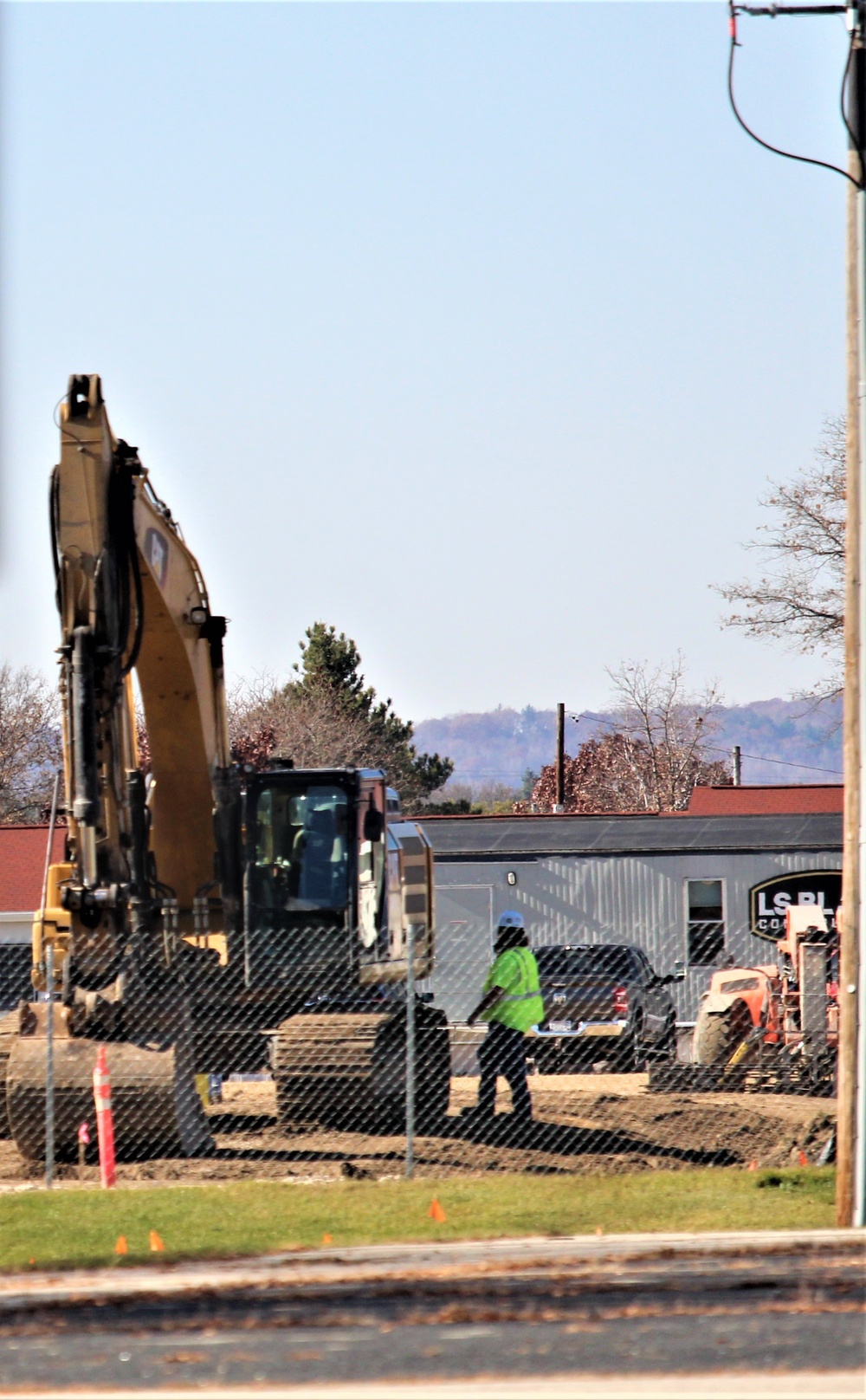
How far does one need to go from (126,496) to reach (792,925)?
11.6 m

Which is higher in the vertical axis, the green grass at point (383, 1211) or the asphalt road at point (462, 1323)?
the asphalt road at point (462, 1323)

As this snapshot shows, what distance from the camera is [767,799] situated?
1351 inches

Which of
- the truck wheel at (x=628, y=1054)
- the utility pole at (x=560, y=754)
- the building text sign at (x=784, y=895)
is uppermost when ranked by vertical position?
the utility pole at (x=560, y=754)

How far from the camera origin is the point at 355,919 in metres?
14.4

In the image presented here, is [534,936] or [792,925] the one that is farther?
[534,936]

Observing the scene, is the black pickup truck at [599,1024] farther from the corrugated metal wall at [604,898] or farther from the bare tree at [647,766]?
the bare tree at [647,766]

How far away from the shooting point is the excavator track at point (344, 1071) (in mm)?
14102

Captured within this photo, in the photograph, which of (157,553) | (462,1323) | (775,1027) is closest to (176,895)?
(157,553)

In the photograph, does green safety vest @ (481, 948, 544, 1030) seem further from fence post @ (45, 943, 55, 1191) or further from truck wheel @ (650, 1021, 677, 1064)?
truck wheel @ (650, 1021, 677, 1064)

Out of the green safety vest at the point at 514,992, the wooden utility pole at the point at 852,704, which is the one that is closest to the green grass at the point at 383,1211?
the wooden utility pole at the point at 852,704

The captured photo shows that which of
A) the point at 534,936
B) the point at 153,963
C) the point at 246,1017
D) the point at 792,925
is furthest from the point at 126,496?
the point at 534,936

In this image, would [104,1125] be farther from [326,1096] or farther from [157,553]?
[157,553]

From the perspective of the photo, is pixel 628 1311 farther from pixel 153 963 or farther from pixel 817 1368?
pixel 153 963

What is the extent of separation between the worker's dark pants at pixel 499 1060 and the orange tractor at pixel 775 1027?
2.64 meters
